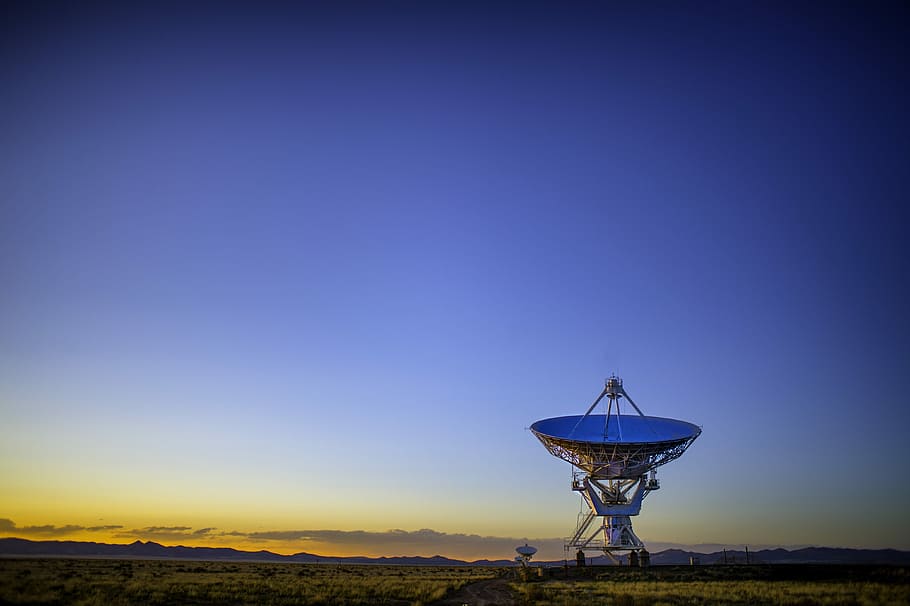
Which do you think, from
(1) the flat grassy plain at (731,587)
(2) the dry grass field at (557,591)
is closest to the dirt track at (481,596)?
(2) the dry grass field at (557,591)

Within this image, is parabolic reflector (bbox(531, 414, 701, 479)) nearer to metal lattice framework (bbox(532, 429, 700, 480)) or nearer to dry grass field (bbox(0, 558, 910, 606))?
metal lattice framework (bbox(532, 429, 700, 480))

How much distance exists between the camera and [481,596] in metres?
36.1

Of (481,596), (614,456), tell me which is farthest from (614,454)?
(481,596)

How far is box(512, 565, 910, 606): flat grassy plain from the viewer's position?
99.2 feet

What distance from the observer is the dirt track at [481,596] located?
A: 32444 millimetres

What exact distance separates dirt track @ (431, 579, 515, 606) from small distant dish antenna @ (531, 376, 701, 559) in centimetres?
1464

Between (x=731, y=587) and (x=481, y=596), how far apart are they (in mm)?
12896

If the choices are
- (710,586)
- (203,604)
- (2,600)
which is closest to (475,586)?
(710,586)

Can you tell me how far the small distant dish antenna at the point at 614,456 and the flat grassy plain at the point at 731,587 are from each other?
4.99 metres

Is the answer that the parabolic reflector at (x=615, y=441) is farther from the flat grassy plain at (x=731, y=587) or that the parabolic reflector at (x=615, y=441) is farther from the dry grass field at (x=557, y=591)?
the dry grass field at (x=557, y=591)

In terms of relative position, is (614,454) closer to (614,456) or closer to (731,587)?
(614,456)

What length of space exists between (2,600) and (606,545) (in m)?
41.7

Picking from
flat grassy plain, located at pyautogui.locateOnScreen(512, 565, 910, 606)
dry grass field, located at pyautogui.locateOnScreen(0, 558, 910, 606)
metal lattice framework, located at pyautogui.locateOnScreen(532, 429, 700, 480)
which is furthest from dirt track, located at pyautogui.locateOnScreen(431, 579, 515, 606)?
metal lattice framework, located at pyautogui.locateOnScreen(532, 429, 700, 480)

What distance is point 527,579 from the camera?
46.6 meters
